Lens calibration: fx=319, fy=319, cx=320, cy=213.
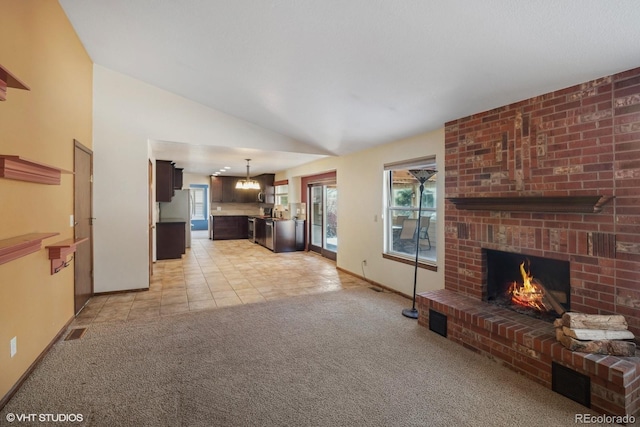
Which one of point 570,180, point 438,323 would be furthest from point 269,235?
point 570,180

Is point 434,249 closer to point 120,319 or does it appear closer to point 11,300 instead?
point 120,319

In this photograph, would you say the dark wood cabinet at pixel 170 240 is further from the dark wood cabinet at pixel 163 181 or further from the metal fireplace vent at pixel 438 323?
the metal fireplace vent at pixel 438 323

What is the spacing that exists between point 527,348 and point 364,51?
2.69 m

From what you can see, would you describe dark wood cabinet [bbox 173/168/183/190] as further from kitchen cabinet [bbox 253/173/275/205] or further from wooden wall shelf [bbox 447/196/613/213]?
wooden wall shelf [bbox 447/196/613/213]

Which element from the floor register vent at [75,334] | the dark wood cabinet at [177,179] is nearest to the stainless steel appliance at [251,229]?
the dark wood cabinet at [177,179]

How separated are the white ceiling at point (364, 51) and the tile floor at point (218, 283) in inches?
100

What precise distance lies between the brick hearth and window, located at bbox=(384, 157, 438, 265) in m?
0.87

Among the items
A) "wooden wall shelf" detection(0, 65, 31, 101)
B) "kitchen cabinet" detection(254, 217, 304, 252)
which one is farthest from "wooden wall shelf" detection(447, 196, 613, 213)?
"kitchen cabinet" detection(254, 217, 304, 252)

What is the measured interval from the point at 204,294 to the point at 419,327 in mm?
2965

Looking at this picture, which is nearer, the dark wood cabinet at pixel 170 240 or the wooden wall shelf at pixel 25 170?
the wooden wall shelf at pixel 25 170

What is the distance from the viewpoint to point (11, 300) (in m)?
2.19

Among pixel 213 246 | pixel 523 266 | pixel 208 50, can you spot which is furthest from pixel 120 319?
pixel 213 246

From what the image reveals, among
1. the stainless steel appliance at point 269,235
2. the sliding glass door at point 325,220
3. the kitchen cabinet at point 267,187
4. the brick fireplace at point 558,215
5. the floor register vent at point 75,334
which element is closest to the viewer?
the brick fireplace at point 558,215

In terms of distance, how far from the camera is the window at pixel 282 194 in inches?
378
